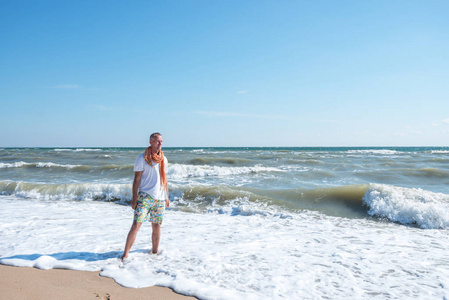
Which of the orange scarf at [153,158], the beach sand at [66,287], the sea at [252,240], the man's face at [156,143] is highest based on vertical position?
the man's face at [156,143]

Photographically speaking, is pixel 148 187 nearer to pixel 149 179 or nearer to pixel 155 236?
pixel 149 179

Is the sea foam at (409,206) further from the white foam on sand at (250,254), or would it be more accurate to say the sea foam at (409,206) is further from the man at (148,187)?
the man at (148,187)

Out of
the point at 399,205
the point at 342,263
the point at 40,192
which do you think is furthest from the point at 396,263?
the point at 40,192

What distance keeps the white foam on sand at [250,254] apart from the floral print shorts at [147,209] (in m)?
0.65

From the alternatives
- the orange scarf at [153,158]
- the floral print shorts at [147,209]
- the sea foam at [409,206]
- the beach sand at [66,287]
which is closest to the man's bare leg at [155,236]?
the floral print shorts at [147,209]

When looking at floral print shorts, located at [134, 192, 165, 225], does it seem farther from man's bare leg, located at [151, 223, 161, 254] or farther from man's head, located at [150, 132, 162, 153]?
man's head, located at [150, 132, 162, 153]

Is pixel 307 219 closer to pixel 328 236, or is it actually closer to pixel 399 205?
pixel 328 236

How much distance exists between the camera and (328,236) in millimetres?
5645

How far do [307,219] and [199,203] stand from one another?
371 centimetres

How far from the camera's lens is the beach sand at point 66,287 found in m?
3.03

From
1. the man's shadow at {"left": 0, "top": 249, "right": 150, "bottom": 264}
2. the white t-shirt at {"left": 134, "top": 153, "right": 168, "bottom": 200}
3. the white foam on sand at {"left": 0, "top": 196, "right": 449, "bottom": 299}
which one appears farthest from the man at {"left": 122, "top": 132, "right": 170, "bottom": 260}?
the white foam on sand at {"left": 0, "top": 196, "right": 449, "bottom": 299}

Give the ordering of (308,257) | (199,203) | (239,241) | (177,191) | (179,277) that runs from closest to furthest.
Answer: (179,277), (308,257), (239,241), (199,203), (177,191)

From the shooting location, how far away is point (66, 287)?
10.6 feet

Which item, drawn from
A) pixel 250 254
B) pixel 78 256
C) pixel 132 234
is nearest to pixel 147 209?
pixel 132 234
